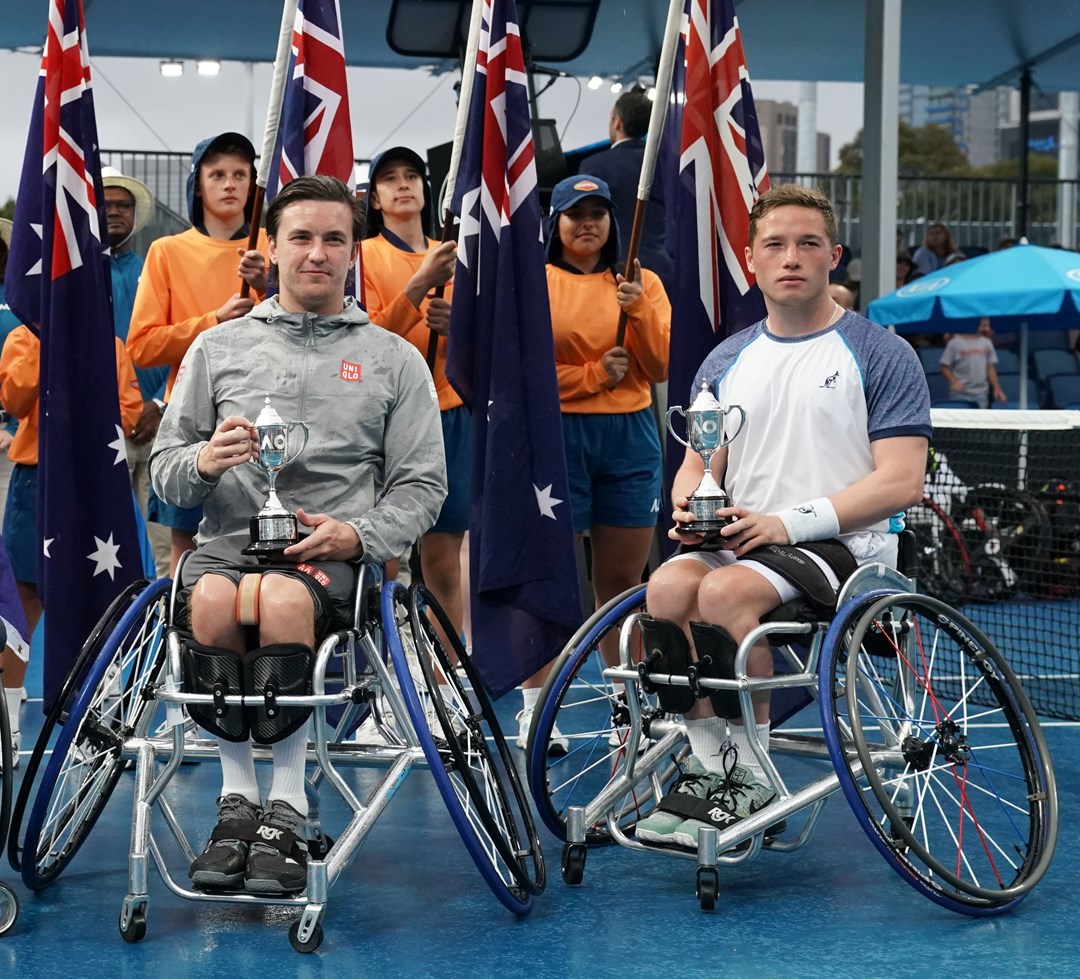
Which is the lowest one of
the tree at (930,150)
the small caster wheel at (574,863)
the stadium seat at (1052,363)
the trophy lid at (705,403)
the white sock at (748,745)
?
the small caster wheel at (574,863)

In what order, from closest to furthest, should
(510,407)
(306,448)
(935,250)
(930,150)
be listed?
(306,448)
(510,407)
(935,250)
(930,150)

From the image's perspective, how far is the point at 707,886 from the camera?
3.30 metres

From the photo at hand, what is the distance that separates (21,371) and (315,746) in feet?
6.97

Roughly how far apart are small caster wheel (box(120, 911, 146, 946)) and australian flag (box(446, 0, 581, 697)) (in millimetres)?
1432

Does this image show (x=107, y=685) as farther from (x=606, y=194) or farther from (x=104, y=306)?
(x=606, y=194)

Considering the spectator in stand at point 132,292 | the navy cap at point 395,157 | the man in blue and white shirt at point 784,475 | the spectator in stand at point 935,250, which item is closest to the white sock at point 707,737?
the man in blue and white shirt at point 784,475

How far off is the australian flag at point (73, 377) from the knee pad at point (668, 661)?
5.35ft

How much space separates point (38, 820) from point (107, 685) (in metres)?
0.31

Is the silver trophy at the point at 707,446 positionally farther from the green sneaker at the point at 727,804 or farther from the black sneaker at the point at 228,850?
the black sneaker at the point at 228,850

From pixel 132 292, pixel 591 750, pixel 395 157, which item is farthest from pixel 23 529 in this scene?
pixel 591 750

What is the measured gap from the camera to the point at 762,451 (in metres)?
3.68

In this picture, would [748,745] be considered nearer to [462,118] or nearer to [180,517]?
[180,517]

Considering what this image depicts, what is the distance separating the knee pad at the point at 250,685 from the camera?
3.11 meters

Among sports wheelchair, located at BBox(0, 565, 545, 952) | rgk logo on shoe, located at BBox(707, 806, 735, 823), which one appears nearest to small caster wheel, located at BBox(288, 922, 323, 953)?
sports wheelchair, located at BBox(0, 565, 545, 952)
